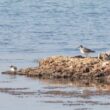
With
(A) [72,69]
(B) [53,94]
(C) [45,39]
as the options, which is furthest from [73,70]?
(C) [45,39]

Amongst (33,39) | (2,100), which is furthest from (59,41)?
(2,100)

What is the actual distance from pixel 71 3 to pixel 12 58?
3427 centimetres

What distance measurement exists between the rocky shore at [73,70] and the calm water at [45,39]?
75 centimetres

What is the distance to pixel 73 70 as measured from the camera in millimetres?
25281

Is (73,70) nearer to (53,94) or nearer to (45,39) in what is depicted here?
(53,94)

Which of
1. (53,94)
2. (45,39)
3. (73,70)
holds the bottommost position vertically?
(53,94)

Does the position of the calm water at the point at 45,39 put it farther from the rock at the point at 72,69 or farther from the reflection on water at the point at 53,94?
the rock at the point at 72,69

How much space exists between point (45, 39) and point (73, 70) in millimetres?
13775

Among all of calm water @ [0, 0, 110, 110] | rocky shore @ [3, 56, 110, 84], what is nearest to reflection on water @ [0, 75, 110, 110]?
calm water @ [0, 0, 110, 110]

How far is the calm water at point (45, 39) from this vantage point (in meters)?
21.1

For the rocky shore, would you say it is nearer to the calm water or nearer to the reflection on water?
the reflection on water

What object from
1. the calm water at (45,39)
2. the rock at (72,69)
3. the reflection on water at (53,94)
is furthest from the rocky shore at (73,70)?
the calm water at (45,39)

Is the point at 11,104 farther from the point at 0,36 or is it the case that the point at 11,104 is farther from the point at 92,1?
the point at 92,1

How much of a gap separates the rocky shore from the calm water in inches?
29.5
